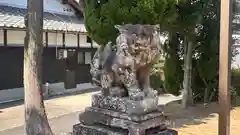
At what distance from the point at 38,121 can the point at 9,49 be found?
7365 millimetres

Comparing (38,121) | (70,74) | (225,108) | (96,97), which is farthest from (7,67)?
(225,108)

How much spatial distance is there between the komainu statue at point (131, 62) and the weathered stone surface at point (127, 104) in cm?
7

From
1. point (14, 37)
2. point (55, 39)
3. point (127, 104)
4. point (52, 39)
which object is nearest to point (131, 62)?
point (127, 104)

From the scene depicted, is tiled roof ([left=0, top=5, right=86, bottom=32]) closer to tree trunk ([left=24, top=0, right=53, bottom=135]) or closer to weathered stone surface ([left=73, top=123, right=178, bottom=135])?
tree trunk ([left=24, top=0, right=53, bottom=135])

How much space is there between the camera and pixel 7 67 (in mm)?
12711

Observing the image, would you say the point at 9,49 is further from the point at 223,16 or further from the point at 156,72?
the point at 223,16

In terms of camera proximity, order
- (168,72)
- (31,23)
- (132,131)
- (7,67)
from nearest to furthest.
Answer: (132,131)
(31,23)
(168,72)
(7,67)

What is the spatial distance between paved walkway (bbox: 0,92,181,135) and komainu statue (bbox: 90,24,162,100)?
444cm

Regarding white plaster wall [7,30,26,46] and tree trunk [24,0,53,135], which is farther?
white plaster wall [7,30,26,46]

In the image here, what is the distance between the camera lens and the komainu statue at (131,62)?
4.02 meters

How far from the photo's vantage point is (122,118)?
3977 mm

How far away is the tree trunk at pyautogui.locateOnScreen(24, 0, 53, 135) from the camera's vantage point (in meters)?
5.98

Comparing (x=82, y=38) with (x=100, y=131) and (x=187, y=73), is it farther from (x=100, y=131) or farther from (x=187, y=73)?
(x=100, y=131)

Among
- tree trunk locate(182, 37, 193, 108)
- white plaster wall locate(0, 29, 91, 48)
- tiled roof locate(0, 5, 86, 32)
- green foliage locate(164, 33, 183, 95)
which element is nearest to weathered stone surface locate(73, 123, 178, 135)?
tree trunk locate(182, 37, 193, 108)
